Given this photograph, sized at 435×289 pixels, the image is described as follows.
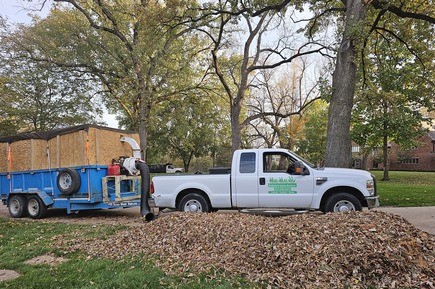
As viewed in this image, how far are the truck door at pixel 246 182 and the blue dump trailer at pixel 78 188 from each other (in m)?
2.64

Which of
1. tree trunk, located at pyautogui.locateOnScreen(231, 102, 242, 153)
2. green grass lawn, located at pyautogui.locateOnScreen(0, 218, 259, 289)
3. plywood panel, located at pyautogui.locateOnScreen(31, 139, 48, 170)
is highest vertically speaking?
tree trunk, located at pyautogui.locateOnScreen(231, 102, 242, 153)

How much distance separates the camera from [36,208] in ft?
37.2

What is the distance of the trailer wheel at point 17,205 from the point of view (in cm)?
1159

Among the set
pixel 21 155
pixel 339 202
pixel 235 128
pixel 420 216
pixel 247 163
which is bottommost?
pixel 420 216

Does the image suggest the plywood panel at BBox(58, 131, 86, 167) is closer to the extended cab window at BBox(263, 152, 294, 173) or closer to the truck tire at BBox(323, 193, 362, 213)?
the extended cab window at BBox(263, 152, 294, 173)

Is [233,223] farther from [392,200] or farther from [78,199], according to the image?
[392,200]

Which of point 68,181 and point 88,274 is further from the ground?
point 68,181

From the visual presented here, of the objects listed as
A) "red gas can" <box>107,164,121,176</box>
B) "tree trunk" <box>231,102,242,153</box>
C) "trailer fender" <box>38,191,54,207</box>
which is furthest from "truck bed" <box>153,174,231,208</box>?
"tree trunk" <box>231,102,242,153</box>

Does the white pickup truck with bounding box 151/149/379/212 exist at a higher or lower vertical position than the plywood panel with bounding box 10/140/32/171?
lower

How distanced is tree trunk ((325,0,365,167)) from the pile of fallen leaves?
5.28 metres

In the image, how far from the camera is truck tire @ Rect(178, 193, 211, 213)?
31.6ft

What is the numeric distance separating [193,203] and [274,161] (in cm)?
271

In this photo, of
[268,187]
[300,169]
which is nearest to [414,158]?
[300,169]

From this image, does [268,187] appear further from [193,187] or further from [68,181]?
[68,181]
